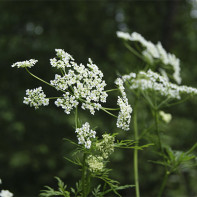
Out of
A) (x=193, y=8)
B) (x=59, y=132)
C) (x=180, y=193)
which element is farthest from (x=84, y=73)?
(x=193, y=8)

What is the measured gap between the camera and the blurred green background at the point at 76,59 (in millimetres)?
8367

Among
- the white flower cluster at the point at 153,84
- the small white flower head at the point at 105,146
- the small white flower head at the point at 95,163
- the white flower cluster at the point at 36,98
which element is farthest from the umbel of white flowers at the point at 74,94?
the white flower cluster at the point at 153,84

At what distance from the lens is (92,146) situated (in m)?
1.90

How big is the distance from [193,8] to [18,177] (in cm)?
797

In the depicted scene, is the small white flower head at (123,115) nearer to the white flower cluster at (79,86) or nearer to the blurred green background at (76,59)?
the white flower cluster at (79,86)

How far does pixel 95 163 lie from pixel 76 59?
7.06m

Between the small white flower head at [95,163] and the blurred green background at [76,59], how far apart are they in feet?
17.9

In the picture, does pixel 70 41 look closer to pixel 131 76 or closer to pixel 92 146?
pixel 131 76

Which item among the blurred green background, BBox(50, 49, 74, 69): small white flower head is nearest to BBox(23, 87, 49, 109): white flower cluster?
BBox(50, 49, 74, 69): small white flower head

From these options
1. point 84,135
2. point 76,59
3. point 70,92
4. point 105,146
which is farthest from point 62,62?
point 76,59

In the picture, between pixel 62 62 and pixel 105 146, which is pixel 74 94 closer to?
pixel 62 62

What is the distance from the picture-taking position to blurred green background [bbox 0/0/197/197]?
8.37 metres

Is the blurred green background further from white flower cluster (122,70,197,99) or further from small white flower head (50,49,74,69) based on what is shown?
small white flower head (50,49,74,69)

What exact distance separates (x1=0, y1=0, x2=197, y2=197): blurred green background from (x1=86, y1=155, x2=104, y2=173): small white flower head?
547 centimetres
